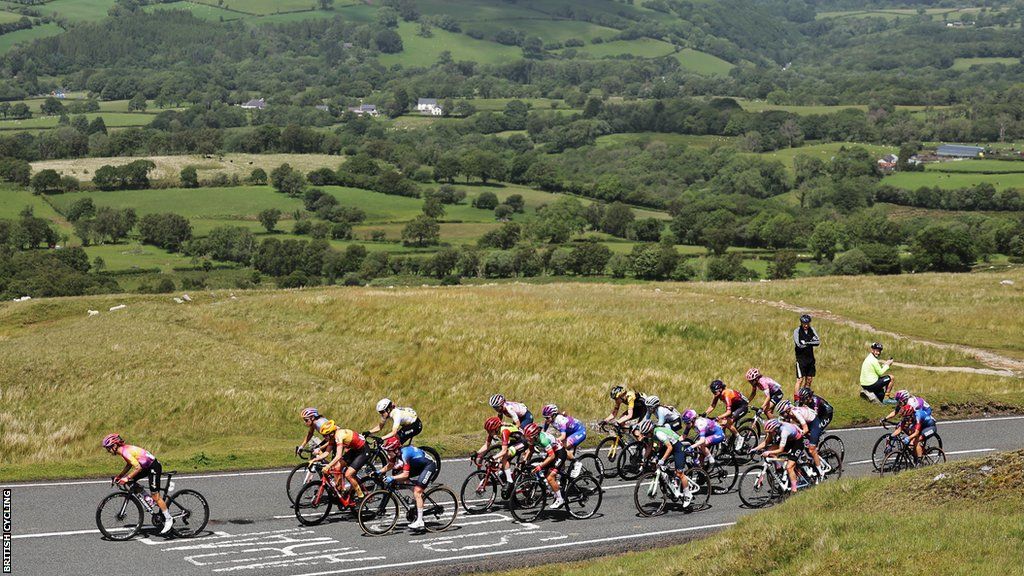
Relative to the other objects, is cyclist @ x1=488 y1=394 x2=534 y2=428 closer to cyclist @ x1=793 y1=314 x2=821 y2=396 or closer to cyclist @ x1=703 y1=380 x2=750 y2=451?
cyclist @ x1=703 y1=380 x2=750 y2=451

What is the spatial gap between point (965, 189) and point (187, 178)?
5573 inches

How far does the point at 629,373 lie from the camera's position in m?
46.4

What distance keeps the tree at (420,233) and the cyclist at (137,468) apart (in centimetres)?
12998

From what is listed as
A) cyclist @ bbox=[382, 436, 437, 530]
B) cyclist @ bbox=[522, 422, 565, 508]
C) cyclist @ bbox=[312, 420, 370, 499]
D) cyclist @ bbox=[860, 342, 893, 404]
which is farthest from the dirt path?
cyclist @ bbox=[312, 420, 370, 499]

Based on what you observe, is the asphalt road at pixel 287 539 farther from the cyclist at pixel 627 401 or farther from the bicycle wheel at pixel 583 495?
the cyclist at pixel 627 401

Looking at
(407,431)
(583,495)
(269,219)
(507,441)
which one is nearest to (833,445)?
(583,495)

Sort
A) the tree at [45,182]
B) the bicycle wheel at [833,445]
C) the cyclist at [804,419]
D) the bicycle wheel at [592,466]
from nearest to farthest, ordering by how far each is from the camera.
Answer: the bicycle wheel at [592,466], the cyclist at [804,419], the bicycle wheel at [833,445], the tree at [45,182]

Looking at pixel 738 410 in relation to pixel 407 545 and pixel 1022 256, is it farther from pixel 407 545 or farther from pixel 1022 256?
pixel 1022 256

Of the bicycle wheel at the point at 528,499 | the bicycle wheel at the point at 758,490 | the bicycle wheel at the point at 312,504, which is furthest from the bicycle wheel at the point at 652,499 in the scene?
the bicycle wheel at the point at 312,504

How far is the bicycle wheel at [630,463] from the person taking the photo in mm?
30562

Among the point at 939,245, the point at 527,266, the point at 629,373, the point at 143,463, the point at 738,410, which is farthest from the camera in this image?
the point at 527,266

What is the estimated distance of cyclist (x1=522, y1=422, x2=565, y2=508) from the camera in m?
26.7

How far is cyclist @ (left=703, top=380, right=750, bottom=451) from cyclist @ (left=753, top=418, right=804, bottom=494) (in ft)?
6.86

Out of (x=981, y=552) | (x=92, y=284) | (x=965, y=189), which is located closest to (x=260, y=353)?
(x=981, y=552)
